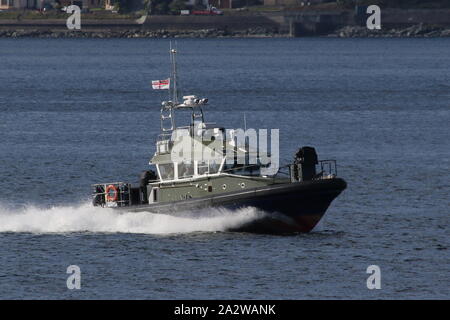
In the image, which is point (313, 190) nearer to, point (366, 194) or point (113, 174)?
point (366, 194)

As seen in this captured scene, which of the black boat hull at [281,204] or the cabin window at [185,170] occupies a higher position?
the cabin window at [185,170]

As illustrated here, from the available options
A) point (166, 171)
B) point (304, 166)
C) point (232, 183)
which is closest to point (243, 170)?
point (232, 183)

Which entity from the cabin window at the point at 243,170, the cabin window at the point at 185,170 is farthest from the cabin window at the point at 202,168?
the cabin window at the point at 243,170

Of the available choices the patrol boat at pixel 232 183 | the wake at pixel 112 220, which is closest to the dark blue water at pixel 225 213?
the wake at pixel 112 220

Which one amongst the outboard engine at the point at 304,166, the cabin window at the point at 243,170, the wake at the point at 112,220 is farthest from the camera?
the wake at the point at 112,220

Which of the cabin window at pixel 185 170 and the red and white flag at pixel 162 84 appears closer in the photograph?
the red and white flag at pixel 162 84

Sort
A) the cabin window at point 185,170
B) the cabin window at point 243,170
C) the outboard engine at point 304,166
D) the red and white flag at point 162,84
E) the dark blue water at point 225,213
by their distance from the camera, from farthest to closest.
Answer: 1. the cabin window at point 185,170
2. the red and white flag at point 162,84
3. the cabin window at point 243,170
4. the outboard engine at point 304,166
5. the dark blue water at point 225,213

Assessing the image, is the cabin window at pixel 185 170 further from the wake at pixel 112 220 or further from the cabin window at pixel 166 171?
the wake at pixel 112 220

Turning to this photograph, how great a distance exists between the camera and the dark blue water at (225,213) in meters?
38.9

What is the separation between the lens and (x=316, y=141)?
75.6 metres

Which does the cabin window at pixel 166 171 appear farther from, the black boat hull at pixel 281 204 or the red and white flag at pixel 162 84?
the red and white flag at pixel 162 84

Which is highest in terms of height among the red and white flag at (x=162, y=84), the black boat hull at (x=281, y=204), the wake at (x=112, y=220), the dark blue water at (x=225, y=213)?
the red and white flag at (x=162, y=84)

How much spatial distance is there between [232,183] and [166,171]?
2.88m
